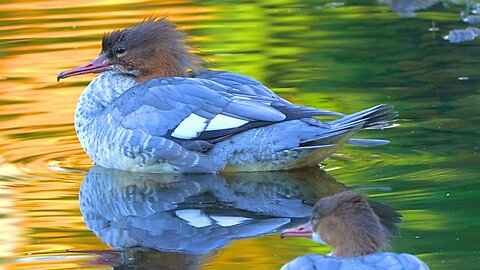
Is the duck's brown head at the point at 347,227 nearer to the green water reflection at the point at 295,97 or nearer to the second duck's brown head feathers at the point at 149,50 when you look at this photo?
the green water reflection at the point at 295,97

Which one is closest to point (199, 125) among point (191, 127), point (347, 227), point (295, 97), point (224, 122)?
point (191, 127)

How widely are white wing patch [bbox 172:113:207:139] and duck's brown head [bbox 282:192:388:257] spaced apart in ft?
8.32

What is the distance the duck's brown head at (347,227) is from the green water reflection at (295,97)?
0.53m

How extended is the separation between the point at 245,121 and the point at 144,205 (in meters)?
0.96

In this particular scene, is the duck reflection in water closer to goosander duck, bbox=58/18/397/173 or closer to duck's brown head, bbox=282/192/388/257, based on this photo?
goosander duck, bbox=58/18/397/173

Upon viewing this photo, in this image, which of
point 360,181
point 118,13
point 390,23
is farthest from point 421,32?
point 360,181

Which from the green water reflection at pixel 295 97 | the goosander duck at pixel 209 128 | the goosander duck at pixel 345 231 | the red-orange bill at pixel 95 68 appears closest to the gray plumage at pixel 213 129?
the goosander duck at pixel 209 128

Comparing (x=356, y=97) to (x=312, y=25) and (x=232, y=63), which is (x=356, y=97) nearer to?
(x=232, y=63)

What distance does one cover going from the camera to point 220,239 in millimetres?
6055

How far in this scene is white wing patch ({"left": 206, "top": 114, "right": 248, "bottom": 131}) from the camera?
24.6 feet

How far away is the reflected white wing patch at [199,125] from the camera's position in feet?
24.7

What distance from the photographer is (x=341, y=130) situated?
729 centimetres

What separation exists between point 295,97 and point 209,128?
70.4 inches

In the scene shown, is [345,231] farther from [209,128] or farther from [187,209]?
[209,128]
